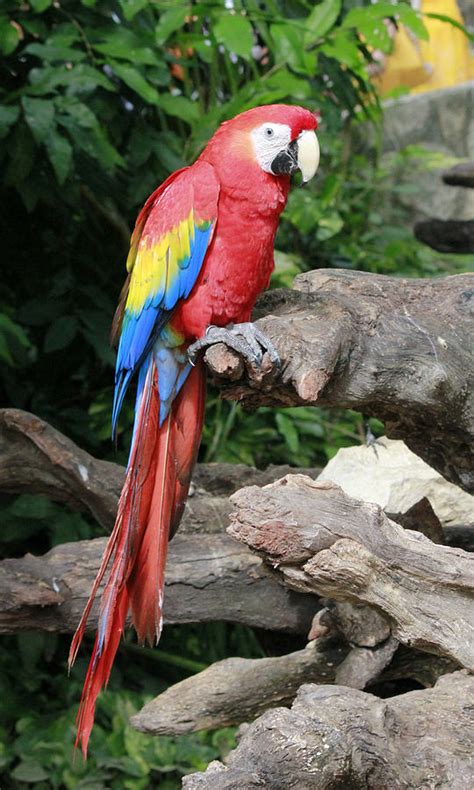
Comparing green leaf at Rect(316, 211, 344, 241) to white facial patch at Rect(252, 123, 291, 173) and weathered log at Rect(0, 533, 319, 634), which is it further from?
white facial patch at Rect(252, 123, 291, 173)

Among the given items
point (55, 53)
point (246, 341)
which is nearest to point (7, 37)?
point (55, 53)

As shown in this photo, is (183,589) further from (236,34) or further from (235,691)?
(236,34)

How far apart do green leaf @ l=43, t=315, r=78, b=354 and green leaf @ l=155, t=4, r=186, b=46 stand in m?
0.66

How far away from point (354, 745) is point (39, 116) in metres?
1.33

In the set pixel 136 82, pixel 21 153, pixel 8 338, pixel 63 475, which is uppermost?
pixel 136 82

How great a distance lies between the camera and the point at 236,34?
179 centimetres

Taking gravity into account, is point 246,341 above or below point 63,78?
below

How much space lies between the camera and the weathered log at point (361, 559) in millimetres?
957

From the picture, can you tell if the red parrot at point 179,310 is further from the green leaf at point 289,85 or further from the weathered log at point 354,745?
the green leaf at point 289,85

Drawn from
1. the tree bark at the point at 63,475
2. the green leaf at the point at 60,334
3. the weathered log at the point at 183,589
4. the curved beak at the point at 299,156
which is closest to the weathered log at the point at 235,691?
the weathered log at the point at 183,589

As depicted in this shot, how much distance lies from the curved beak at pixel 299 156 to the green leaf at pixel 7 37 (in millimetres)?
835

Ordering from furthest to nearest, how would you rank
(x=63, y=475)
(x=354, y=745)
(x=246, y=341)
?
1. (x=63, y=475)
2. (x=246, y=341)
3. (x=354, y=745)

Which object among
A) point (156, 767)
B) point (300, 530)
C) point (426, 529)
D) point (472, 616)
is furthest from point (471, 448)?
point (156, 767)

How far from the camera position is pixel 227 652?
93.0 inches
